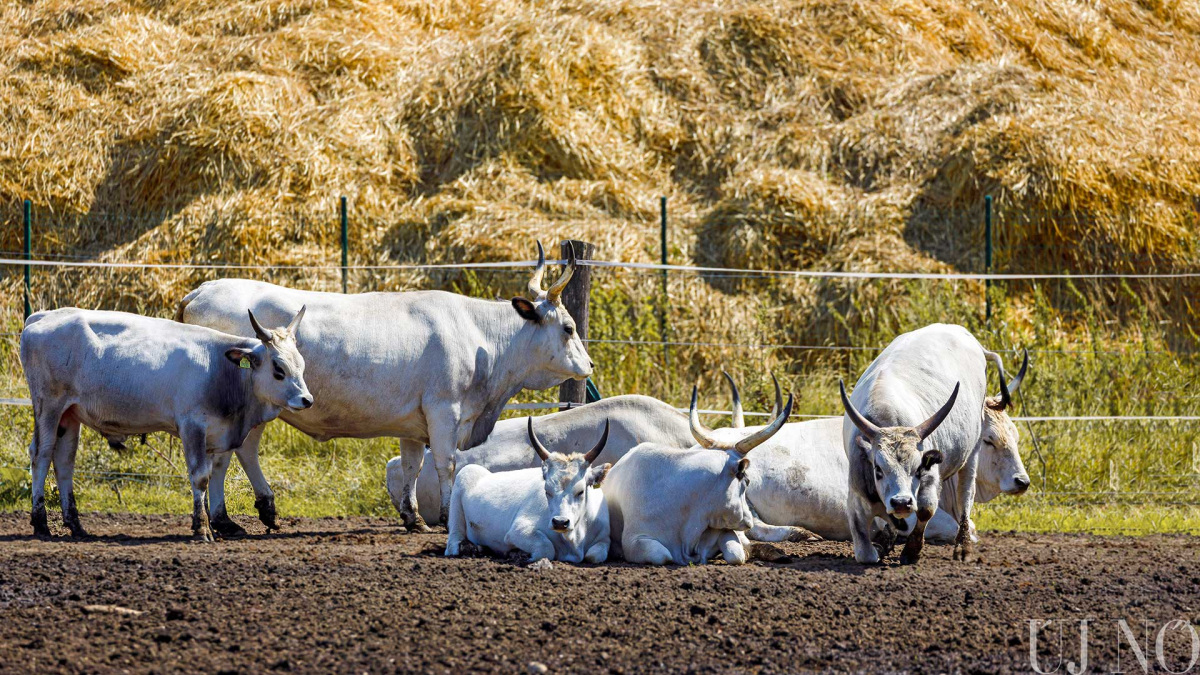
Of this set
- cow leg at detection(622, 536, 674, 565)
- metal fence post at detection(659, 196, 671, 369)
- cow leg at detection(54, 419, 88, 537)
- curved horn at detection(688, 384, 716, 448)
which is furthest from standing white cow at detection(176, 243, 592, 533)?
metal fence post at detection(659, 196, 671, 369)

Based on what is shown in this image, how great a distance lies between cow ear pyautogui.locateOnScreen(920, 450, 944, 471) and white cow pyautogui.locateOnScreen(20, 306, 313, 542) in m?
3.63

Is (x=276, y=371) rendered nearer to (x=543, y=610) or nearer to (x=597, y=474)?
(x=597, y=474)

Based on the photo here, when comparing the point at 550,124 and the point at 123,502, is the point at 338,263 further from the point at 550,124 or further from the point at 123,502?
the point at 123,502

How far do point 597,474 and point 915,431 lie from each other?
1.77 m

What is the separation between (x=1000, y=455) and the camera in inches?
358

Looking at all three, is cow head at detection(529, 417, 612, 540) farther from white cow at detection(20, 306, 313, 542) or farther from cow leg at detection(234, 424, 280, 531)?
cow leg at detection(234, 424, 280, 531)

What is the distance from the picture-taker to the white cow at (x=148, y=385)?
8.24m

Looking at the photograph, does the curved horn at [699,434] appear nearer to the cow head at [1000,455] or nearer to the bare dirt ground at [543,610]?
the bare dirt ground at [543,610]

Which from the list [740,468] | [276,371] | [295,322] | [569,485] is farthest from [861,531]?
[295,322]

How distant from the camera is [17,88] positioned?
15.6 metres

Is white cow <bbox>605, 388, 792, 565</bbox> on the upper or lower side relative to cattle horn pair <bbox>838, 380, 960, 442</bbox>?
lower

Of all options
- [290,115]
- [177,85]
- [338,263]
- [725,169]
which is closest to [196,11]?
[177,85]

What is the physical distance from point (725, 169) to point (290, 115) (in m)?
4.69

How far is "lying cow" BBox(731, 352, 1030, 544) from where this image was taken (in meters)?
8.83
